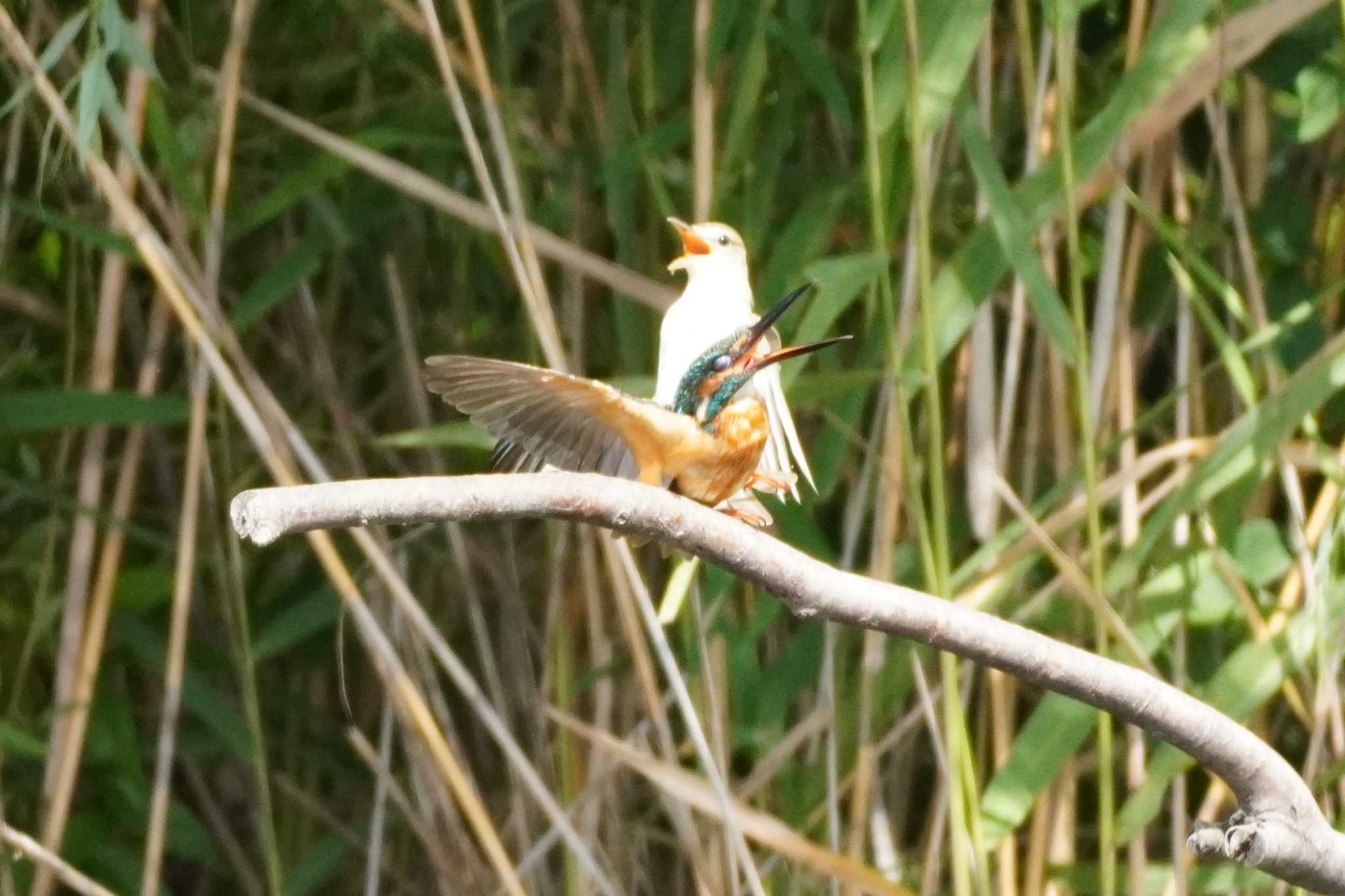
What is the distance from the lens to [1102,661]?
3.25ft

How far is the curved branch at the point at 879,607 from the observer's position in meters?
0.79

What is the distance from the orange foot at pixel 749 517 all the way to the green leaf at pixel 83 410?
81cm

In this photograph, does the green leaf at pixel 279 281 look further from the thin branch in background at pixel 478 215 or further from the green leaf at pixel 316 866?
the green leaf at pixel 316 866

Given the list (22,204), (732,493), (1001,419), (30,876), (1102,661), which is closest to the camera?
(1102,661)

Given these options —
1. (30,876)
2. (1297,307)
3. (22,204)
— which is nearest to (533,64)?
(22,204)

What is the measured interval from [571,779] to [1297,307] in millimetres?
893

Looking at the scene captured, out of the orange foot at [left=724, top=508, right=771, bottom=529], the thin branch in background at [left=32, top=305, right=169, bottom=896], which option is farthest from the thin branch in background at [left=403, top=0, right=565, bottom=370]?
the thin branch in background at [left=32, top=305, right=169, bottom=896]

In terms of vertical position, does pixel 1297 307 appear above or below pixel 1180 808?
above

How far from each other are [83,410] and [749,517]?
897 millimetres

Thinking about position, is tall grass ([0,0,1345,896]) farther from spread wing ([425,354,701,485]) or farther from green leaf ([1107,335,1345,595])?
spread wing ([425,354,701,485])

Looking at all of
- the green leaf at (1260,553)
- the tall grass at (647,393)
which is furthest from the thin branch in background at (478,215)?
the green leaf at (1260,553)

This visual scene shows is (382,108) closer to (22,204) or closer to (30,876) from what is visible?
(22,204)

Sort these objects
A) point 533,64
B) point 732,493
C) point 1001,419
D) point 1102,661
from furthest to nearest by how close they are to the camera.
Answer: point 533,64 < point 1001,419 < point 732,493 < point 1102,661

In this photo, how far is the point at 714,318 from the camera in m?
1.44
